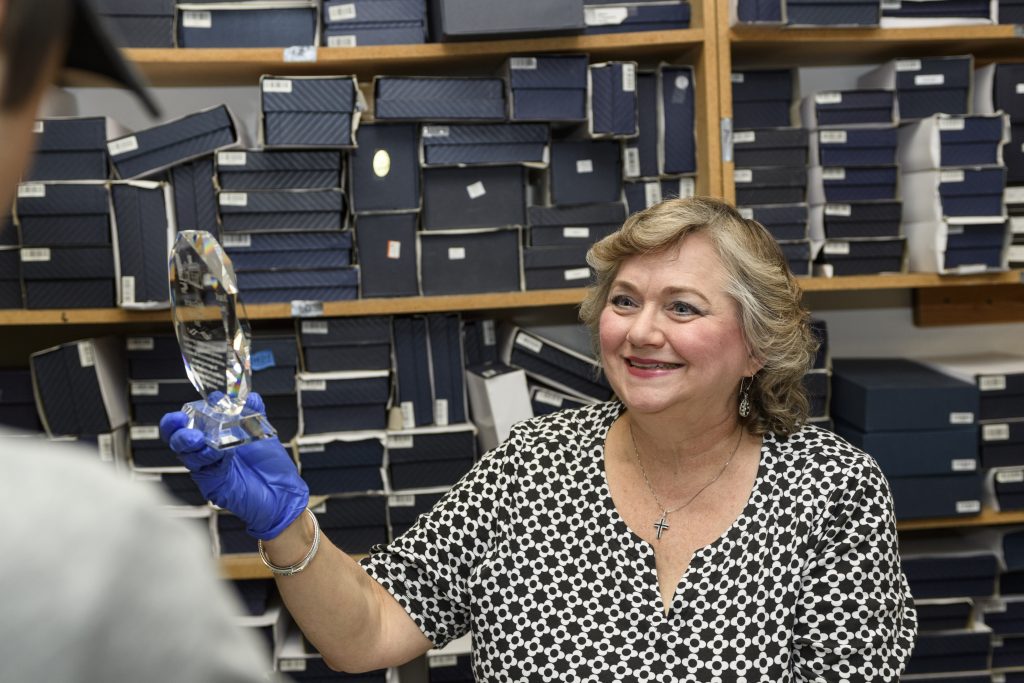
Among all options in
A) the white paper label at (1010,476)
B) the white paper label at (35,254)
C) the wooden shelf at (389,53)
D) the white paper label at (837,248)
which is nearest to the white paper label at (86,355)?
the white paper label at (35,254)

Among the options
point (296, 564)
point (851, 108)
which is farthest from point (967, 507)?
point (296, 564)

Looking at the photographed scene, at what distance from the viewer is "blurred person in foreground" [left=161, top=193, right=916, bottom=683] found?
1.36 metres

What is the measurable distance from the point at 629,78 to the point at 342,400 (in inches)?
41.3

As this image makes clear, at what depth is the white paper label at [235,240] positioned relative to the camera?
85.5 inches

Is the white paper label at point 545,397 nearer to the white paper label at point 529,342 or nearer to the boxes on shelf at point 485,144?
the white paper label at point 529,342

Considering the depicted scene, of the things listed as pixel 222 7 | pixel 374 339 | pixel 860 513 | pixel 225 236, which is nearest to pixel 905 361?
pixel 860 513

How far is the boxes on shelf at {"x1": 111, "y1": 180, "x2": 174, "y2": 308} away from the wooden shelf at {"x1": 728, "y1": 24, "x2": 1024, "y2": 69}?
4.66ft

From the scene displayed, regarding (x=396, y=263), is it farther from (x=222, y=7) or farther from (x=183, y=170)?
(x=222, y=7)

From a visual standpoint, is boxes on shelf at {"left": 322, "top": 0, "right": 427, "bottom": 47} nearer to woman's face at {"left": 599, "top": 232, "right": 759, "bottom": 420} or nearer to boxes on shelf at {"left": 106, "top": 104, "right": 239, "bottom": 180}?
boxes on shelf at {"left": 106, "top": 104, "right": 239, "bottom": 180}

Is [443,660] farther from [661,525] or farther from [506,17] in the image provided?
[506,17]

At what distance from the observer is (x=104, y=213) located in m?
2.15

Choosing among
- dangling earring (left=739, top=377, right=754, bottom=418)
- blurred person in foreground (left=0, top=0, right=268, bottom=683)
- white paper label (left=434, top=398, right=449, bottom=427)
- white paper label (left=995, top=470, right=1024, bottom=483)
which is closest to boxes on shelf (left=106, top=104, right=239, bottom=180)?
white paper label (left=434, top=398, right=449, bottom=427)

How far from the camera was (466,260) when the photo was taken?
223 cm

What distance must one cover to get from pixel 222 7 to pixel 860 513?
5.90ft
